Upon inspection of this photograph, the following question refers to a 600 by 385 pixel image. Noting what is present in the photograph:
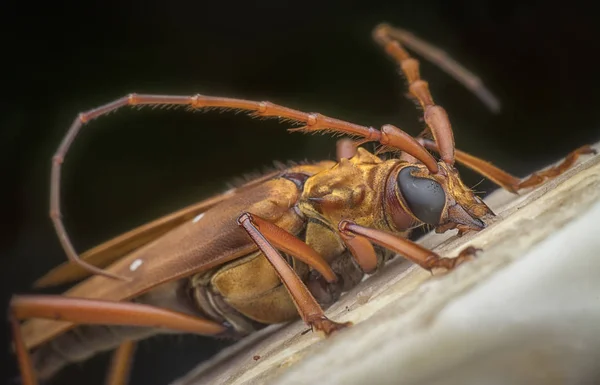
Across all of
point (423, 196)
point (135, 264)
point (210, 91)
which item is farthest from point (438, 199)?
point (210, 91)

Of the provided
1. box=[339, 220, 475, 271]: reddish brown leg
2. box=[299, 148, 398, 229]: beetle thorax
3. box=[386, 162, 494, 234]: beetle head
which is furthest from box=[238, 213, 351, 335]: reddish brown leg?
box=[386, 162, 494, 234]: beetle head

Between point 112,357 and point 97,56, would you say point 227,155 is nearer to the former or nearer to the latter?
point 97,56

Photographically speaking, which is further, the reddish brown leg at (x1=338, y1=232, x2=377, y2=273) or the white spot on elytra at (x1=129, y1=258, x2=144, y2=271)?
the white spot on elytra at (x1=129, y1=258, x2=144, y2=271)

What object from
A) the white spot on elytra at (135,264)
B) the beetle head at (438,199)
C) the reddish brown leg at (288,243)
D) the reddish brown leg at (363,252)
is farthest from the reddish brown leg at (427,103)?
the white spot on elytra at (135,264)

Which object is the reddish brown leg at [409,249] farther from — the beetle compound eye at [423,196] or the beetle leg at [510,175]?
the beetle leg at [510,175]

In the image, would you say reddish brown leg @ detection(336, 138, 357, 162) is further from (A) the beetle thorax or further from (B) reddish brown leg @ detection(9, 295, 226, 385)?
(B) reddish brown leg @ detection(9, 295, 226, 385)

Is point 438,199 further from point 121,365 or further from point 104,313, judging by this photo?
point 121,365
